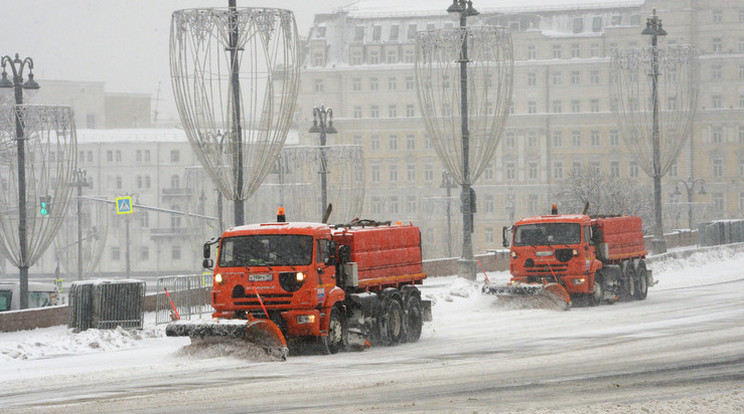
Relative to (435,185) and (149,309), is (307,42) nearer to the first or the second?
(435,185)

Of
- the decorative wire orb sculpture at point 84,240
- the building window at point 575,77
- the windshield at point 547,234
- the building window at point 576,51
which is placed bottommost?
the decorative wire orb sculpture at point 84,240

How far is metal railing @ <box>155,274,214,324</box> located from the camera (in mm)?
28484

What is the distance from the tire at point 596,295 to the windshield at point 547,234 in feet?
4.99

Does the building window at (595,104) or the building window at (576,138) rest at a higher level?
the building window at (595,104)

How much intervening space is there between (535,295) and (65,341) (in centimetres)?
1216

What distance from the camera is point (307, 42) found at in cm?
12150

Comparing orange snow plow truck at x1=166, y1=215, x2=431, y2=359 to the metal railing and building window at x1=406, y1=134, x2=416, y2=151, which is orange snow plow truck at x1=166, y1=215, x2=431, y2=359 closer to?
the metal railing

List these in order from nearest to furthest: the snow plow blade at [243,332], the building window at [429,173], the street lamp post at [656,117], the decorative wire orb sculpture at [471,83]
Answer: the snow plow blade at [243,332] < the decorative wire orb sculpture at [471,83] < the street lamp post at [656,117] < the building window at [429,173]

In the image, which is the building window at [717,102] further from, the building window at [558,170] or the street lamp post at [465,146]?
the street lamp post at [465,146]

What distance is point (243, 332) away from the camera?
20.2 m

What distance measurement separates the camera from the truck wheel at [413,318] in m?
24.4

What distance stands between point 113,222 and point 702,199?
5433cm

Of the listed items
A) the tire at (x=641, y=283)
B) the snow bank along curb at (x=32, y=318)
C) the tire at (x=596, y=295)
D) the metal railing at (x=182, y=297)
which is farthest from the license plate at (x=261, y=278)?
the tire at (x=641, y=283)

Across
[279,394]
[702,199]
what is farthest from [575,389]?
[702,199]
